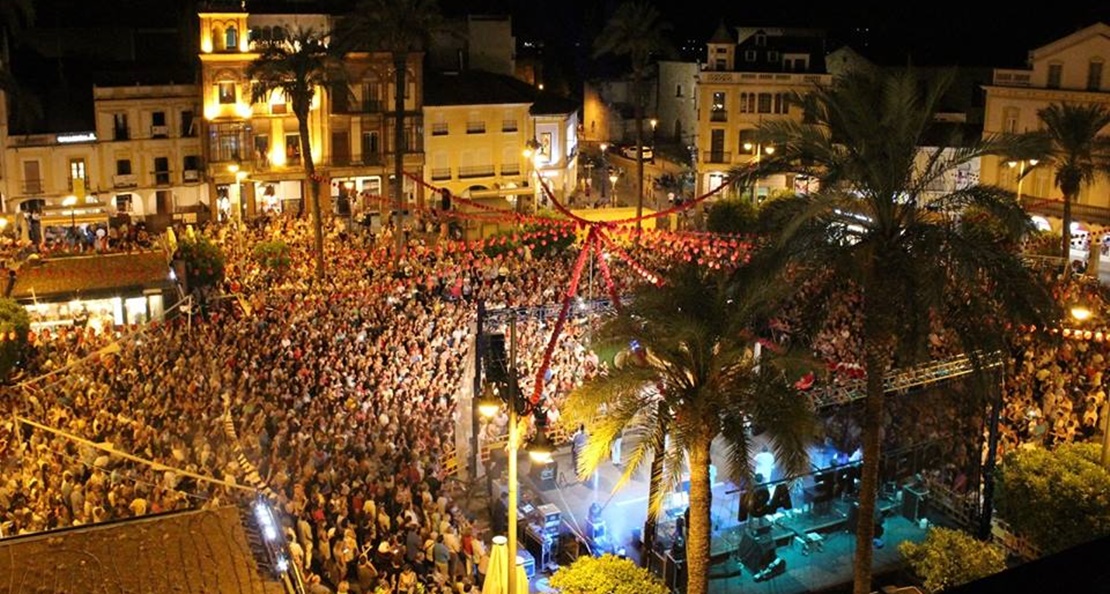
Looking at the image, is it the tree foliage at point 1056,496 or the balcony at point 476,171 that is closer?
the tree foliage at point 1056,496

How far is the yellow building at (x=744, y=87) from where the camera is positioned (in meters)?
57.7

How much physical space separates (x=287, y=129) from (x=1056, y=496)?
137 feet

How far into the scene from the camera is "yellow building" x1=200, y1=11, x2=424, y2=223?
165 feet

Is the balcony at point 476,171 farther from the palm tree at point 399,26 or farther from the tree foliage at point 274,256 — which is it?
the tree foliage at point 274,256

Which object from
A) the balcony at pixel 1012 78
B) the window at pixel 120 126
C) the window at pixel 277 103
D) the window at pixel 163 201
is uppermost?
the balcony at pixel 1012 78

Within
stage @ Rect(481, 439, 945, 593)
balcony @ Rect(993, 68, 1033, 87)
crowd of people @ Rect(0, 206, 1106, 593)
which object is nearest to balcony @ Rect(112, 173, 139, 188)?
crowd of people @ Rect(0, 206, 1106, 593)

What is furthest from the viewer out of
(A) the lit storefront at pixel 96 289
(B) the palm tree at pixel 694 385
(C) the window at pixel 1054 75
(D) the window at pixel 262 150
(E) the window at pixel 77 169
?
(D) the window at pixel 262 150

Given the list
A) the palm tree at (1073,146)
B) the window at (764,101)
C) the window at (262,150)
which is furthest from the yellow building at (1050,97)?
the window at (262,150)

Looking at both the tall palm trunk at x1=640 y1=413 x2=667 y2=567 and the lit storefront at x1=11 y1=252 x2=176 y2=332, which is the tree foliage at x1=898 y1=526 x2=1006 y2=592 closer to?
the tall palm trunk at x1=640 y1=413 x2=667 y2=567

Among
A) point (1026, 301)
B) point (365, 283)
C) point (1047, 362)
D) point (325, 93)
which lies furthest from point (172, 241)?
point (1026, 301)

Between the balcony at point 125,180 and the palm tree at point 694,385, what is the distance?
132 feet

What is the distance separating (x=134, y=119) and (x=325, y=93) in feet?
28.5

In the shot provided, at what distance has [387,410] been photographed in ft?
72.8

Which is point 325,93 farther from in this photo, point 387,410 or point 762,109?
point 387,410
